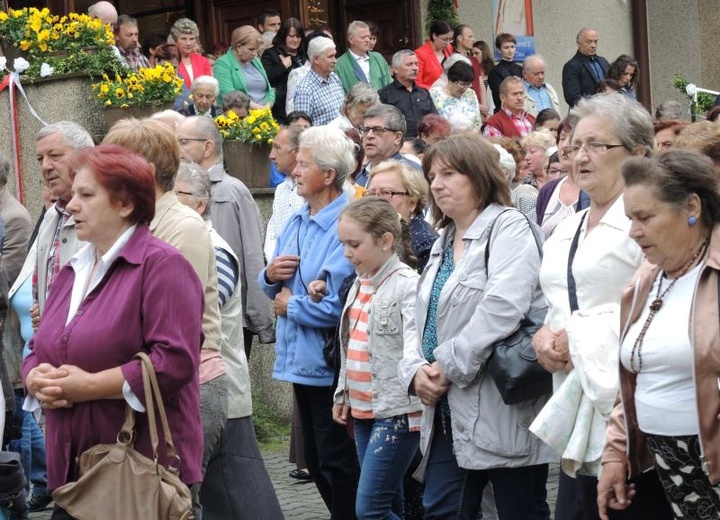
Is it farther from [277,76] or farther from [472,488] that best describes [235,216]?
[277,76]

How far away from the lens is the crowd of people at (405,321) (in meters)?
4.17

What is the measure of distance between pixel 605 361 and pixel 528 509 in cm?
89

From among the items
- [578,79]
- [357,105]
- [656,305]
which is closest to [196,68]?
[357,105]

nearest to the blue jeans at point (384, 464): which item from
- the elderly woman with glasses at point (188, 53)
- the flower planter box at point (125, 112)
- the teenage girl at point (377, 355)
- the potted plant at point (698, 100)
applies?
the teenage girl at point (377, 355)

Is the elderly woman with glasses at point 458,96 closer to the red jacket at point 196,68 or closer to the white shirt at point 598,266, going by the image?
the red jacket at point 196,68

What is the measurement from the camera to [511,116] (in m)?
13.6

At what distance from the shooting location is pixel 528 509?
5.14 metres

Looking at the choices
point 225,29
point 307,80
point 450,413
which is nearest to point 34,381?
point 450,413

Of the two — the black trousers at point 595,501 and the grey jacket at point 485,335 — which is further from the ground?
the grey jacket at point 485,335

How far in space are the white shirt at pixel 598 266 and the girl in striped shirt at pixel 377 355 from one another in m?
0.95

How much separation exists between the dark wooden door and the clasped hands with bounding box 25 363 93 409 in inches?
532

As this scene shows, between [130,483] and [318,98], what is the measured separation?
8.75m

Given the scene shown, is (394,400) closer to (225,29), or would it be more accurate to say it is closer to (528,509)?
(528,509)

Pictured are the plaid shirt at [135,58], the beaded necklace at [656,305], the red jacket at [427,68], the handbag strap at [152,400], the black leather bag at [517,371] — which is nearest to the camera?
the beaded necklace at [656,305]
